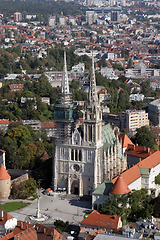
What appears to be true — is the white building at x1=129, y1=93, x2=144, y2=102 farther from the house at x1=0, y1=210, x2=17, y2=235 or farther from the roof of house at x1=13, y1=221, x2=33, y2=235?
the roof of house at x1=13, y1=221, x2=33, y2=235

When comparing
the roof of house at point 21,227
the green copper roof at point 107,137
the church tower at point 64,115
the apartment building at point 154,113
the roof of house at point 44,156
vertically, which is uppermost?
the church tower at point 64,115

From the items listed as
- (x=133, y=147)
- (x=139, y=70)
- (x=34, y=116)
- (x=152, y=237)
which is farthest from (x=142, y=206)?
(x=139, y=70)

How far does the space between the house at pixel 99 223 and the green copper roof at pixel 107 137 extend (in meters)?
13.4

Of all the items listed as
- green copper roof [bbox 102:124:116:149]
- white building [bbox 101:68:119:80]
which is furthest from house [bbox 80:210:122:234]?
white building [bbox 101:68:119:80]

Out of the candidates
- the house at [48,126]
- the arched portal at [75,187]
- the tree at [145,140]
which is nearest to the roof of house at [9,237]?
the arched portal at [75,187]

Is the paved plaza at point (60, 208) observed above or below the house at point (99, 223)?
below

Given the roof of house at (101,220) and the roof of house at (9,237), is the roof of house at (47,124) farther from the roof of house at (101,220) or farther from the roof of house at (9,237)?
the roof of house at (9,237)

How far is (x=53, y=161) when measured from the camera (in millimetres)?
66188

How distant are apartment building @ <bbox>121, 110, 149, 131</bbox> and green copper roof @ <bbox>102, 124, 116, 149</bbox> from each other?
3706 centimetres

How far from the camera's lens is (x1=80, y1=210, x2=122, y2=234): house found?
52831mm

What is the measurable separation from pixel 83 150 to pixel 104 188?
555cm

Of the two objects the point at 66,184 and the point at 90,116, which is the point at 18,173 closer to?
the point at 66,184

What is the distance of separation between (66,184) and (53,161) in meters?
3.04

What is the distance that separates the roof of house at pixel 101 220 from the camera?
5294 cm
